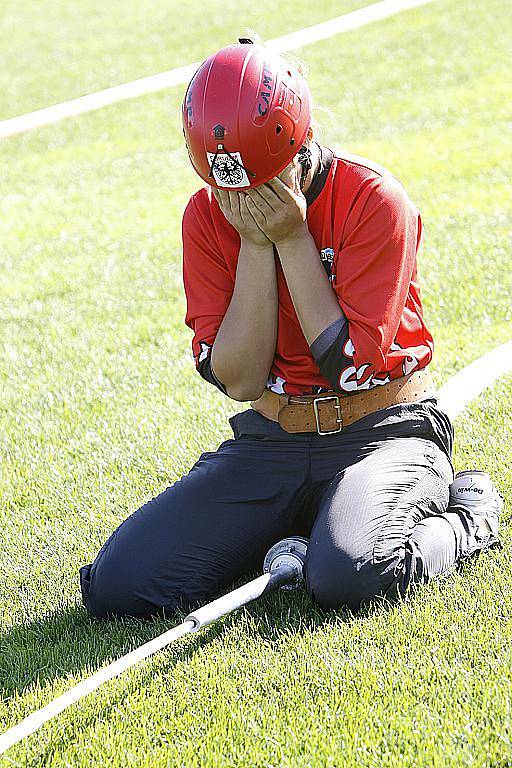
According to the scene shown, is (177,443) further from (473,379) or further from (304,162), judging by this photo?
(304,162)

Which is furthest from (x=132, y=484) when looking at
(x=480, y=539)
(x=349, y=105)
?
(x=349, y=105)

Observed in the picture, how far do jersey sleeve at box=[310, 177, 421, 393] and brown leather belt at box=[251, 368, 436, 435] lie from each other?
122 mm

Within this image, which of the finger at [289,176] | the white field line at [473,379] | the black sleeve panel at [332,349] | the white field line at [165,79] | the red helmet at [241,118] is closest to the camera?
the red helmet at [241,118]

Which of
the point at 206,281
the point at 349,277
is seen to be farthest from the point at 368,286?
the point at 206,281

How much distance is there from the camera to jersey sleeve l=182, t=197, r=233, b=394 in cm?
368

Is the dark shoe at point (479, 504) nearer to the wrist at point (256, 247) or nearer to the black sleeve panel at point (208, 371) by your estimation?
the black sleeve panel at point (208, 371)

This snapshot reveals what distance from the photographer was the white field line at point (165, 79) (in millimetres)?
12297

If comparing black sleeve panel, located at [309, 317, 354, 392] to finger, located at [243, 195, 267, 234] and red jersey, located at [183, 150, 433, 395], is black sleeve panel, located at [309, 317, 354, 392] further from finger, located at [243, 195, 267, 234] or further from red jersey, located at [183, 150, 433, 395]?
finger, located at [243, 195, 267, 234]

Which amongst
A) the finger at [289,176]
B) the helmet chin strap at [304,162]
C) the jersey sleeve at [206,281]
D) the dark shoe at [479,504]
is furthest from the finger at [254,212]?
the dark shoe at [479,504]

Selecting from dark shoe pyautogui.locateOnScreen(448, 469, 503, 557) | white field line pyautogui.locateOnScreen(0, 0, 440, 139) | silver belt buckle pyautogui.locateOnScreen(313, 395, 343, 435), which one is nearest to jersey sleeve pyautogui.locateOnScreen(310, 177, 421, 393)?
silver belt buckle pyautogui.locateOnScreen(313, 395, 343, 435)

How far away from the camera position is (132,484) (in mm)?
4543

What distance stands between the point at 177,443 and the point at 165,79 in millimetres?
9648

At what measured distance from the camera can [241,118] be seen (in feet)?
10.6

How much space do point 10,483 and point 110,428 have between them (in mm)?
623
